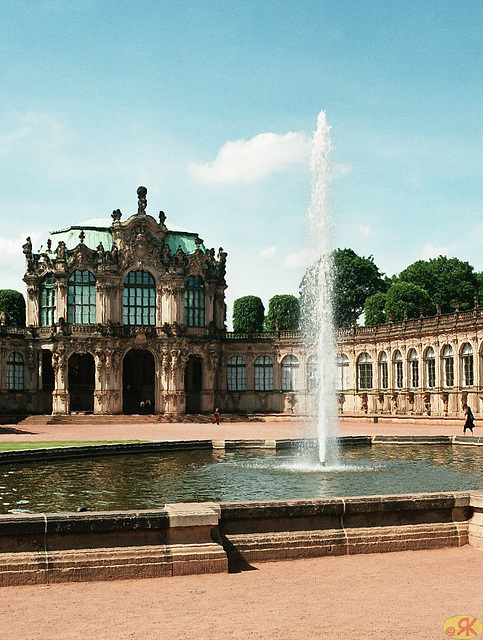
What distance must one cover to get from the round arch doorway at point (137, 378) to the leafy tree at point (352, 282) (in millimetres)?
30413

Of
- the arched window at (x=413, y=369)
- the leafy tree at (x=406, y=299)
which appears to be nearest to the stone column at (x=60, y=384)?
the arched window at (x=413, y=369)

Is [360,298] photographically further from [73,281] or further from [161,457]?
[161,457]

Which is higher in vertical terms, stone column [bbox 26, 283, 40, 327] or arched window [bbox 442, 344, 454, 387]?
stone column [bbox 26, 283, 40, 327]

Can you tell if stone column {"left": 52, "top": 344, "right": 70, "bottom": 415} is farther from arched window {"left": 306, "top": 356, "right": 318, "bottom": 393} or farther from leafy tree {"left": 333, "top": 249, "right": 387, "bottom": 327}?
leafy tree {"left": 333, "top": 249, "right": 387, "bottom": 327}

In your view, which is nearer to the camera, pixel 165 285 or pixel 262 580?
pixel 262 580

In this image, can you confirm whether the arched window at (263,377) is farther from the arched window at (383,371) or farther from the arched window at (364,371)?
the arched window at (383,371)

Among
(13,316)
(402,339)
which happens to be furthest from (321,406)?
(13,316)

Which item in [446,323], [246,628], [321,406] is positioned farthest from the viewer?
[446,323]

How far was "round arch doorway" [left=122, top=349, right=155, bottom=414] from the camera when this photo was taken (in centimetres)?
7831

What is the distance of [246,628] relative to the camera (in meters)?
9.13

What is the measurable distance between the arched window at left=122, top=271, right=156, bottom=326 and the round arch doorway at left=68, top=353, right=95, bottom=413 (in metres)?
5.82

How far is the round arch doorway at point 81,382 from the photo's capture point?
7588cm

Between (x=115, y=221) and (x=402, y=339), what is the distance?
90.5 feet

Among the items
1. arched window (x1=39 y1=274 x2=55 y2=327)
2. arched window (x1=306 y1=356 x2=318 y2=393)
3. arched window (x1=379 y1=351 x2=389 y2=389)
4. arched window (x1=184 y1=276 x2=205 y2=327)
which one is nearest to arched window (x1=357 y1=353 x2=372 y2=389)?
arched window (x1=379 y1=351 x2=389 y2=389)
